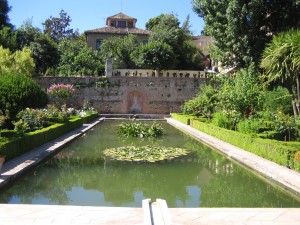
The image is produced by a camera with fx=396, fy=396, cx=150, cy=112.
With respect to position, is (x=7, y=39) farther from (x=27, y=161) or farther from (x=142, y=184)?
(x=142, y=184)

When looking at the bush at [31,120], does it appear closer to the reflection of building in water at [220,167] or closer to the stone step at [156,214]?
the reflection of building in water at [220,167]

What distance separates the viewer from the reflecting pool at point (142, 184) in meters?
7.53

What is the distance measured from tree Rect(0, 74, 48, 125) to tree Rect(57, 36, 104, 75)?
2313 centimetres

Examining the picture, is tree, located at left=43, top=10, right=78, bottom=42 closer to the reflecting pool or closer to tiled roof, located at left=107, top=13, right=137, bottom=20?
tiled roof, located at left=107, top=13, right=137, bottom=20

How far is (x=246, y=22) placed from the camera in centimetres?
2198

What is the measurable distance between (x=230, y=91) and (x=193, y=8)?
31.7ft

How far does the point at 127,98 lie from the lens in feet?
119

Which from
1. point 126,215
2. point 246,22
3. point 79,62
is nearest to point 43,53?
point 79,62

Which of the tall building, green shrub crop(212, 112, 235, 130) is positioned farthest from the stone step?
the tall building

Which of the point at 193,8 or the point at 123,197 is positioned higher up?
the point at 193,8

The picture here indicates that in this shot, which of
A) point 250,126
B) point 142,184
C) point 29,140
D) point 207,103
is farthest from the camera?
point 207,103

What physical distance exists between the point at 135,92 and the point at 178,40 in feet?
25.6

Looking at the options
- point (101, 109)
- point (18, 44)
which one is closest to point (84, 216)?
point (101, 109)

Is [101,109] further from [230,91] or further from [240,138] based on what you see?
[240,138]
